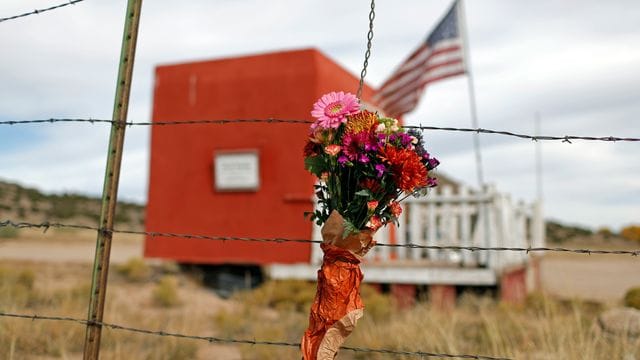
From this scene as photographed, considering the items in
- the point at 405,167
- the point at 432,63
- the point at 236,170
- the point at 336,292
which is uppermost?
the point at 432,63

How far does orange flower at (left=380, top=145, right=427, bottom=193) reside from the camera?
2.64 metres

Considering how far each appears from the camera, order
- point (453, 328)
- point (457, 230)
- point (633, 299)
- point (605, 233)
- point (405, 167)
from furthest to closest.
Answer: point (605, 233)
point (457, 230)
point (633, 299)
point (453, 328)
point (405, 167)

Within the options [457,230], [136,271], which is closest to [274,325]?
[457,230]

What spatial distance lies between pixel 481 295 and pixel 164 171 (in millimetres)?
5526

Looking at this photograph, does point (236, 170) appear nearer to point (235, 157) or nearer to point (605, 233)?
point (235, 157)

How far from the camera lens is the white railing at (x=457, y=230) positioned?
8.91 meters

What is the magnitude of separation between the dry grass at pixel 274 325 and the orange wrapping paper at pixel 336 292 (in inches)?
94.1

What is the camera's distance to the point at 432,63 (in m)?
9.95

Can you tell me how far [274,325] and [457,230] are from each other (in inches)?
131

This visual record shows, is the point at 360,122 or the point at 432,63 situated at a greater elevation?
the point at 432,63

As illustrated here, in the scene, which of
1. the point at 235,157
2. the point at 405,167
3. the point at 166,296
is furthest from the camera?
the point at 235,157

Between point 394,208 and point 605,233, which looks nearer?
point 394,208

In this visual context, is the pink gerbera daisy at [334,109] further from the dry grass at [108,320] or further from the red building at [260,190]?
the red building at [260,190]

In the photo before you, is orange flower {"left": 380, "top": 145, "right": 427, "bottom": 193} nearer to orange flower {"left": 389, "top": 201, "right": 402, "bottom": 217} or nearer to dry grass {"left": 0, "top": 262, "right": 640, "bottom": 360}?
orange flower {"left": 389, "top": 201, "right": 402, "bottom": 217}
